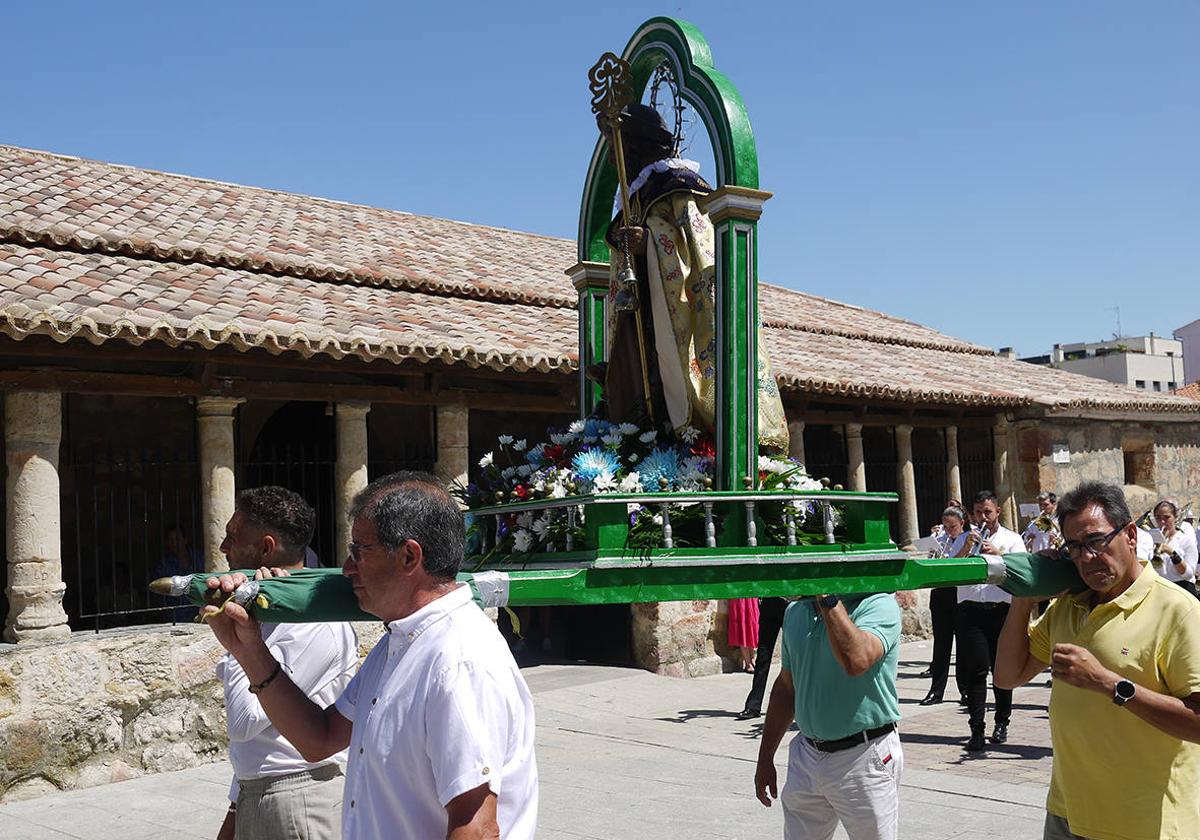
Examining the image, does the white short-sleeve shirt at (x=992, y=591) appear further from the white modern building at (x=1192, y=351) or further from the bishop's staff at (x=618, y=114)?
the white modern building at (x=1192, y=351)

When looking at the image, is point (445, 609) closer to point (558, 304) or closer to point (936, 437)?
point (558, 304)

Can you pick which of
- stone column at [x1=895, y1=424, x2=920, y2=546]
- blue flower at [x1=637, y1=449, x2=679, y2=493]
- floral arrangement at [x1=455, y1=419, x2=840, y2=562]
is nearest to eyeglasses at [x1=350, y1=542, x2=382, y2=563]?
floral arrangement at [x1=455, y1=419, x2=840, y2=562]

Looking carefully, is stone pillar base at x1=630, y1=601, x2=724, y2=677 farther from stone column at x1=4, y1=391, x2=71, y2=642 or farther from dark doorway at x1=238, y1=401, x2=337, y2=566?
stone column at x1=4, y1=391, x2=71, y2=642

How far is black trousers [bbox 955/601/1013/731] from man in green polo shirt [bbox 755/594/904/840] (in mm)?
4427

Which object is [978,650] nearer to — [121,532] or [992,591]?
[992,591]

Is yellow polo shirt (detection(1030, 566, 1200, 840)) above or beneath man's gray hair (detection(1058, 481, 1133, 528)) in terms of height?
beneath

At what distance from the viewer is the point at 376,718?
88.2 inches

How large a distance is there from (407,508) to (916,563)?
5.84ft

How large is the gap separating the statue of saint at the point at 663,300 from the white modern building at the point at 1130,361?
152 ft

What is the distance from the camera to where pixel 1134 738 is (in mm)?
3113

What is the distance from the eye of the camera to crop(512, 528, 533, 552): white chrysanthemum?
3846mm

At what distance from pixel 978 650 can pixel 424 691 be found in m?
6.84

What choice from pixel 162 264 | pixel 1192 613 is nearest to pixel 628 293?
pixel 1192 613

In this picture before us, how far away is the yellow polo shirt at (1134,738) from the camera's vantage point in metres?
3.07
